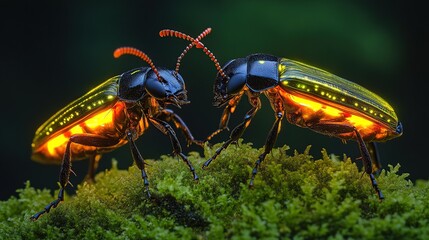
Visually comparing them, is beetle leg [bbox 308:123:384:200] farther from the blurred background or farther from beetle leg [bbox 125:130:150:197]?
the blurred background

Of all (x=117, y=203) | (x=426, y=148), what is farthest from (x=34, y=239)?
(x=426, y=148)

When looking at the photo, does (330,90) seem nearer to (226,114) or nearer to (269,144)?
(269,144)

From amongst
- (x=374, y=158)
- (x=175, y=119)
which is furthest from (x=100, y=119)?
(x=374, y=158)

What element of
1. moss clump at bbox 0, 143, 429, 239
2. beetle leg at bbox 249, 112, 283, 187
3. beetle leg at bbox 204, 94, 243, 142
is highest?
beetle leg at bbox 204, 94, 243, 142

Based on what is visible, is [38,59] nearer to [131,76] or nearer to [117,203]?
[131,76]

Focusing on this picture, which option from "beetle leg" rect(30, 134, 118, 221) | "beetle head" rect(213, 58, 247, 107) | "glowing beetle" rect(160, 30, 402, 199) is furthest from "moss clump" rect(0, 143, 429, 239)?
"beetle head" rect(213, 58, 247, 107)

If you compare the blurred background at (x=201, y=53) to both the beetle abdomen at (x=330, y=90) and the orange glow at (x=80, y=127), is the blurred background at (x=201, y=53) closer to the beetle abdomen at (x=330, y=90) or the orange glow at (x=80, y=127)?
the orange glow at (x=80, y=127)

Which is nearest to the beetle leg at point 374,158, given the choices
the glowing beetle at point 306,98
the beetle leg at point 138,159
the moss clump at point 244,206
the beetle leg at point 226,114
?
the glowing beetle at point 306,98
